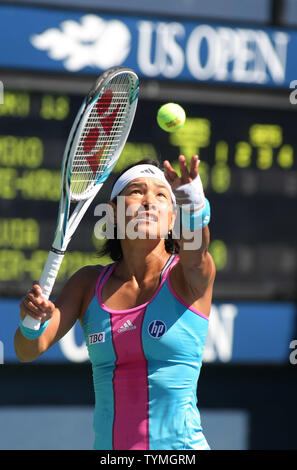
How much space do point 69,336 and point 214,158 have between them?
133 cm

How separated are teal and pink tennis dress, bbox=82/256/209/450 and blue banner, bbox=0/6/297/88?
7.77ft

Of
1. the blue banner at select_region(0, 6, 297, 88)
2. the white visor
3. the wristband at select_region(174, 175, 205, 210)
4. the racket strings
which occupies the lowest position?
the wristband at select_region(174, 175, 205, 210)

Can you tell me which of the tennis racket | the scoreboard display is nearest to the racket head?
the tennis racket

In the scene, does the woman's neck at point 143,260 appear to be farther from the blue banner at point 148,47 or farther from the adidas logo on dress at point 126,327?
the blue banner at point 148,47

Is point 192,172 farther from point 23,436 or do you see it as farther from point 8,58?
point 23,436

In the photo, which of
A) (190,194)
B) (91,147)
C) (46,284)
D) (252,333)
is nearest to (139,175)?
(91,147)

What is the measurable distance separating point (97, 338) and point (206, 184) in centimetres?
240

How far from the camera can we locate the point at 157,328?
2.64 meters

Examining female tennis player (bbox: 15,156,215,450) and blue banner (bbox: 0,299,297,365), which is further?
blue banner (bbox: 0,299,297,365)

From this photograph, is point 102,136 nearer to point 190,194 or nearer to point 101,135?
point 101,135

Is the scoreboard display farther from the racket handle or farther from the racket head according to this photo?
the racket handle

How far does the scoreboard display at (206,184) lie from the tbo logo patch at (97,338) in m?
1.97

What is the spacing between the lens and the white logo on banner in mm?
4680

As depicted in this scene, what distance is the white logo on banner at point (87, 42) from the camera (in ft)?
15.4
